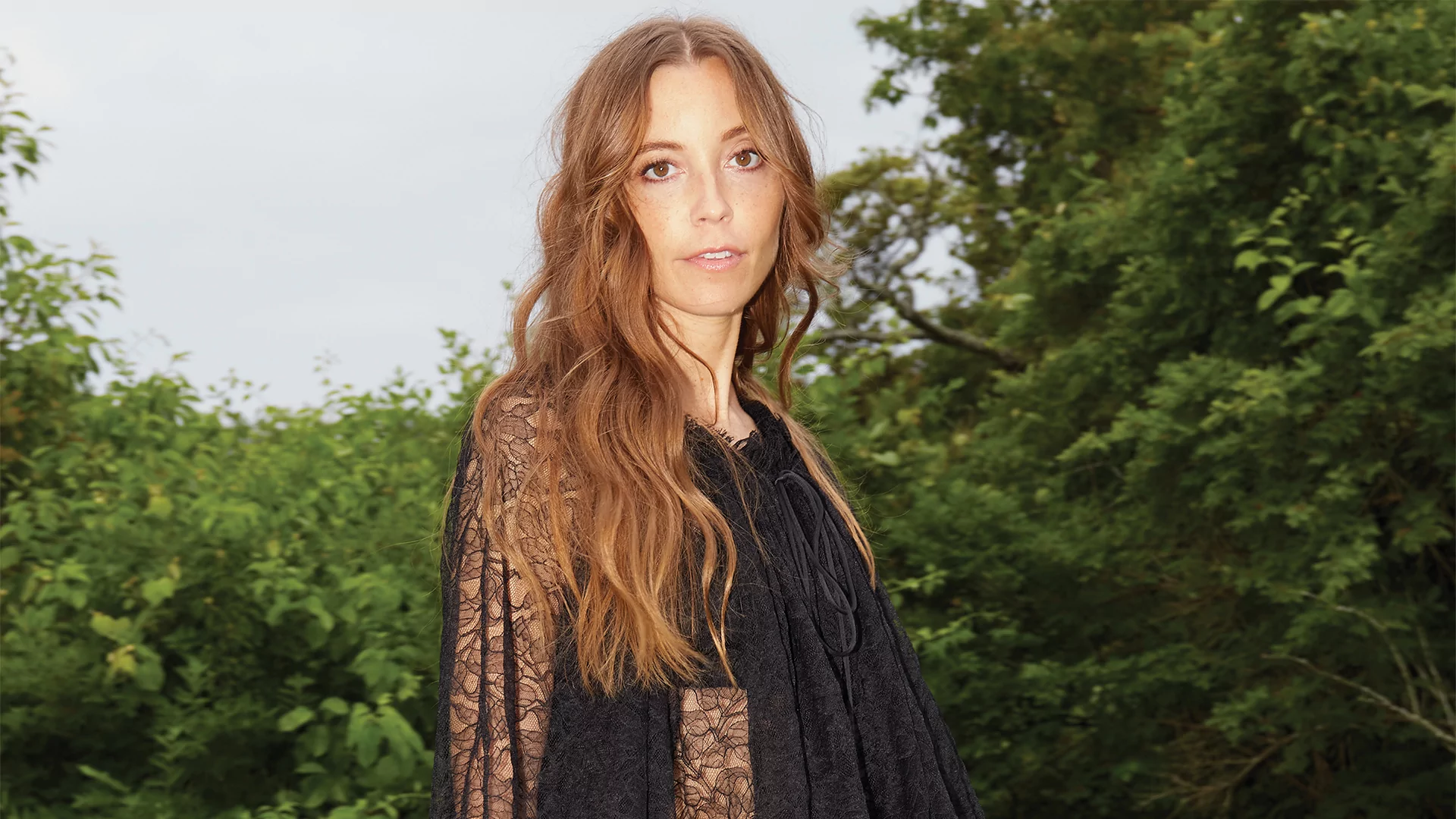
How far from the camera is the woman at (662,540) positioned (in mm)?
1533

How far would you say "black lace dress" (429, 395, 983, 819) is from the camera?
1514 mm

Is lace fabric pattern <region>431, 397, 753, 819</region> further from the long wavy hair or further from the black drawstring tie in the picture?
the black drawstring tie

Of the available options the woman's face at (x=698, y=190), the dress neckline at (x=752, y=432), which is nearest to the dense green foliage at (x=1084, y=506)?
the dress neckline at (x=752, y=432)

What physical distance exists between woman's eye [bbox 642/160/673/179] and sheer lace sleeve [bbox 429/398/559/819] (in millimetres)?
397

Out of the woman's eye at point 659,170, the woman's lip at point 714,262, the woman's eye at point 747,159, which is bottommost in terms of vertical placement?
the woman's lip at point 714,262

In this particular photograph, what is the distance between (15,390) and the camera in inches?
167

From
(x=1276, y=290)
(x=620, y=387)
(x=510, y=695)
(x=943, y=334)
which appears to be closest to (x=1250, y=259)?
(x=1276, y=290)

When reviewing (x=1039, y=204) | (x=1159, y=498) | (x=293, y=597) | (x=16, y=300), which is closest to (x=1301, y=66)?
(x=1159, y=498)

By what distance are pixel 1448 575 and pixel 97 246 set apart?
16.9 ft

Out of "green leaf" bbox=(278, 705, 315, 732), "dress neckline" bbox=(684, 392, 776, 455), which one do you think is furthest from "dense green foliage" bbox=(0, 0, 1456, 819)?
"dress neckline" bbox=(684, 392, 776, 455)

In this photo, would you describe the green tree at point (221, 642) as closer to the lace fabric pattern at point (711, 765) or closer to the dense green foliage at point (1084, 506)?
the dense green foliage at point (1084, 506)

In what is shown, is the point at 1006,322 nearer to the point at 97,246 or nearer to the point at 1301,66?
the point at 1301,66

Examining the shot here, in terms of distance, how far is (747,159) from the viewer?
1.77 metres

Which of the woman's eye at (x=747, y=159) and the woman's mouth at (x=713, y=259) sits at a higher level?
the woman's eye at (x=747, y=159)
